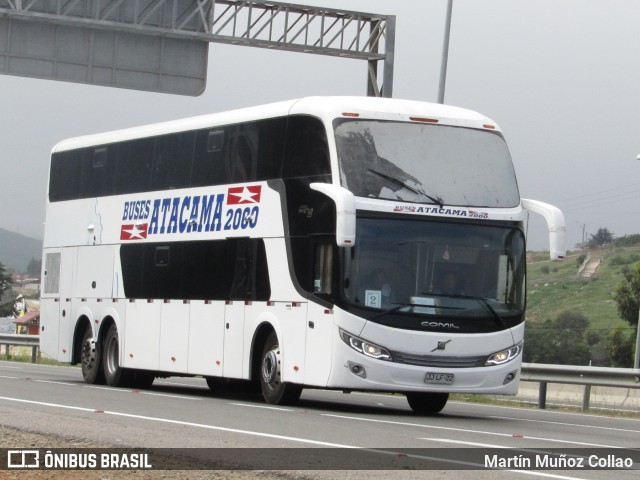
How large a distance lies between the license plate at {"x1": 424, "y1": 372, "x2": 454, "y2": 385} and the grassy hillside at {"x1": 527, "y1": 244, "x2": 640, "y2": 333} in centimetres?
7070

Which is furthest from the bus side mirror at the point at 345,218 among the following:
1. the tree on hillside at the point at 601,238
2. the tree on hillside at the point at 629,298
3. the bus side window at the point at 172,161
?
the tree on hillside at the point at 601,238

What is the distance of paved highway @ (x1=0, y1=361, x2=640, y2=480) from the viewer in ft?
43.8

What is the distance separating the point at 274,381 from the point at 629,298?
224ft

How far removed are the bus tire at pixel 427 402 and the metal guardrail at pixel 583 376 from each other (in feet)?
13.1

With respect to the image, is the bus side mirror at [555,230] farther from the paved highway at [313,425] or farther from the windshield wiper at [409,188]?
the paved highway at [313,425]

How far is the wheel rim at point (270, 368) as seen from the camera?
2015cm

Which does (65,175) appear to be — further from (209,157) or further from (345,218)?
(345,218)

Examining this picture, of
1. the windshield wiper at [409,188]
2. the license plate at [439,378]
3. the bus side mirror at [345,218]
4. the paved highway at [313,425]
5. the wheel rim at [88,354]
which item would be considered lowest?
the paved highway at [313,425]

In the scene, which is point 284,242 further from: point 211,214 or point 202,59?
point 202,59

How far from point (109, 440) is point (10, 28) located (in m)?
17.9

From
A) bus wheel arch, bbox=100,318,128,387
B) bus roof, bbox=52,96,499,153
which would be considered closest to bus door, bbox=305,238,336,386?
bus roof, bbox=52,96,499,153

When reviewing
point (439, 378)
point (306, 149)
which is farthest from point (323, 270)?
point (439, 378)

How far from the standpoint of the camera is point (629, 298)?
86125mm

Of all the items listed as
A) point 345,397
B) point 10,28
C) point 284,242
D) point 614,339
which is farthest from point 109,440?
point 614,339
